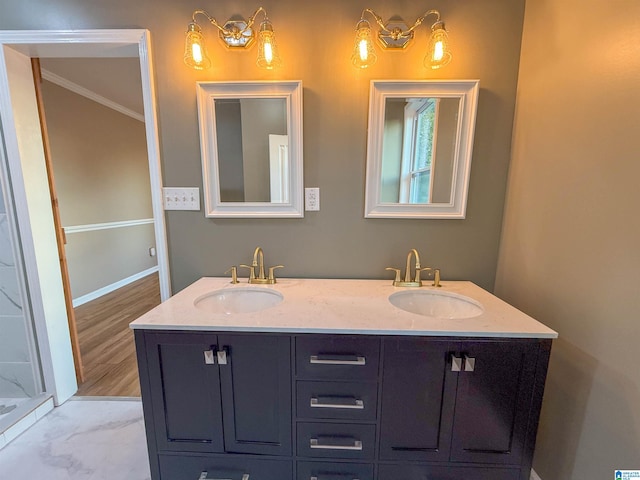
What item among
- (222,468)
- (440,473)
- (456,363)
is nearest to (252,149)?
(456,363)

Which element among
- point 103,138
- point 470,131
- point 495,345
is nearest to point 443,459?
point 495,345

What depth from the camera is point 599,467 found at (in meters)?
0.94

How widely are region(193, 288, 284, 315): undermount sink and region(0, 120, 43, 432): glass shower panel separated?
1180 millimetres

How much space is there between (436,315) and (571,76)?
114 centimetres

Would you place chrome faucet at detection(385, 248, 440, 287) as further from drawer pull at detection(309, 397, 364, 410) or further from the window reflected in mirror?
drawer pull at detection(309, 397, 364, 410)

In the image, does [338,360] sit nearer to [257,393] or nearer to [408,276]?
[257,393]

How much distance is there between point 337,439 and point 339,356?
13.6 inches

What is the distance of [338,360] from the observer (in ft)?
3.25

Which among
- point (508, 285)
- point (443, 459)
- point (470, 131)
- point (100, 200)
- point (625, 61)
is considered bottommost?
point (443, 459)

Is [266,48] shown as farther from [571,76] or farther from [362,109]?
[571,76]

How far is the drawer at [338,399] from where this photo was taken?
3.31 ft

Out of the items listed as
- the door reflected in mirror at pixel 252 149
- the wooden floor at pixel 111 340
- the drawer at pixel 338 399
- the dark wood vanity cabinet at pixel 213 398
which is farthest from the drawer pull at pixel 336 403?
→ the wooden floor at pixel 111 340

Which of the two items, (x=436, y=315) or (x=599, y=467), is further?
(x=436, y=315)

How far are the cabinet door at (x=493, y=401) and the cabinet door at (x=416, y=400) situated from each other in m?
0.05
